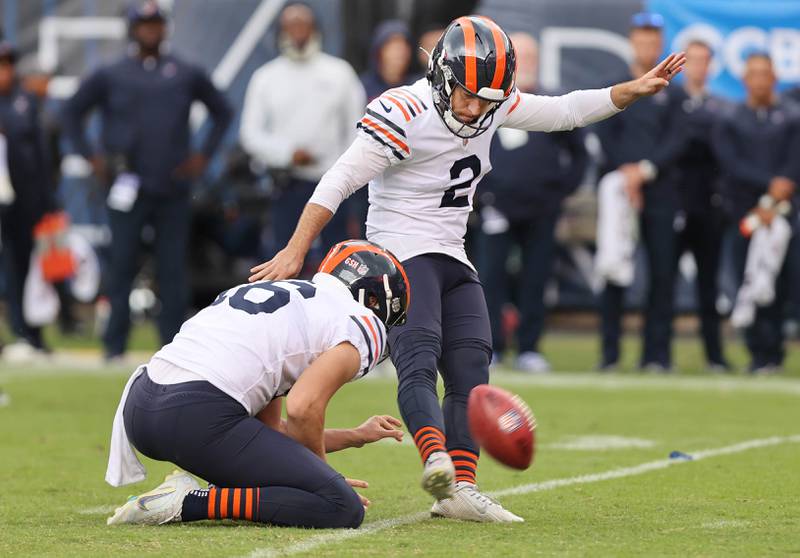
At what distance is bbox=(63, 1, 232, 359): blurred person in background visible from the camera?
37.7 feet

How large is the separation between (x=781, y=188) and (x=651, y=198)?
921 millimetres

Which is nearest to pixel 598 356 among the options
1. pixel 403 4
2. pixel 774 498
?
pixel 403 4

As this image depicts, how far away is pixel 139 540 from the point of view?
492cm

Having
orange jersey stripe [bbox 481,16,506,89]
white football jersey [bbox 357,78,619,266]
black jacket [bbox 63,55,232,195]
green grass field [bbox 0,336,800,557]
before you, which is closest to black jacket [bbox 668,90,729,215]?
green grass field [bbox 0,336,800,557]

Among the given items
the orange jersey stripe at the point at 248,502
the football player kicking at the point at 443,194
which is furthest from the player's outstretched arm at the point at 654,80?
the orange jersey stripe at the point at 248,502

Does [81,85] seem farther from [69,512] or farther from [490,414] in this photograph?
[490,414]

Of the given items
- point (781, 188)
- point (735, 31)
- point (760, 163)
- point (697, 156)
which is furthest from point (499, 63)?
point (735, 31)

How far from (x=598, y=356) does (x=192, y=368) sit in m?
8.73

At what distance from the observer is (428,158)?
19.1ft

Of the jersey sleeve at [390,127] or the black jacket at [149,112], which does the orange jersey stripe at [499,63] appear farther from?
the black jacket at [149,112]

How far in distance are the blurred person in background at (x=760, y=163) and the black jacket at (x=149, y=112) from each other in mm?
3688

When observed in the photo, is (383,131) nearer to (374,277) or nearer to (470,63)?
(470,63)

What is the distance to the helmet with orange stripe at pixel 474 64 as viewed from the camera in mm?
5543

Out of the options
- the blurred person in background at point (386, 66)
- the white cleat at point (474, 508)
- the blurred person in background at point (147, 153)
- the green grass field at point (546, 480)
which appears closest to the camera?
the green grass field at point (546, 480)
